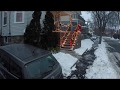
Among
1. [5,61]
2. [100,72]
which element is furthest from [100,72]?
[5,61]

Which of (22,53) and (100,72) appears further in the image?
(100,72)

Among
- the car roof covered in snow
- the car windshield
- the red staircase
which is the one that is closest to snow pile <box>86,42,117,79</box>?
the car windshield

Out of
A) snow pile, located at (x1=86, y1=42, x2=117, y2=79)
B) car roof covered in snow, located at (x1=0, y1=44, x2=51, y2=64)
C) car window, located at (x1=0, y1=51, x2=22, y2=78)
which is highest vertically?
car roof covered in snow, located at (x1=0, y1=44, x2=51, y2=64)

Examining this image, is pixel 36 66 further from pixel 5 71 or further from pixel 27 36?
pixel 27 36

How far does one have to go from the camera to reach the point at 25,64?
354 centimetres

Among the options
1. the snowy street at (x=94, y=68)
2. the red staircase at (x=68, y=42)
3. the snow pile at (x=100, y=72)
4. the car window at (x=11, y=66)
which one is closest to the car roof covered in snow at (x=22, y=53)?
the car window at (x=11, y=66)

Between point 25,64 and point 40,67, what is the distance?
1.13 ft

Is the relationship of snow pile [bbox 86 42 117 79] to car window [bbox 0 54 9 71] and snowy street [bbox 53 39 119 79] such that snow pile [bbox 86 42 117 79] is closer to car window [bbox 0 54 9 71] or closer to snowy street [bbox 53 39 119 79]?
snowy street [bbox 53 39 119 79]

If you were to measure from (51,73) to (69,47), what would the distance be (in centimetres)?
983

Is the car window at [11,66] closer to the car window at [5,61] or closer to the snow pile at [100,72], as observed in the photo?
the car window at [5,61]

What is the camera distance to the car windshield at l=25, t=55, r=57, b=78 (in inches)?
140

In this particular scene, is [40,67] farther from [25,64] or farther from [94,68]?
[94,68]

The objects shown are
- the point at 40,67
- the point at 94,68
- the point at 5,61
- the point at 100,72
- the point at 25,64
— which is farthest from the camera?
the point at 94,68
